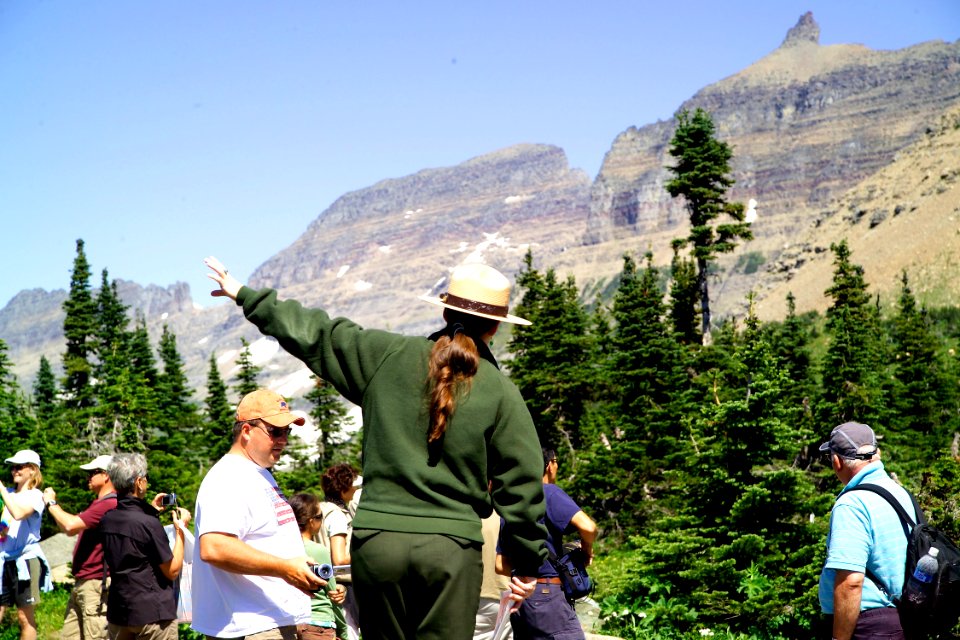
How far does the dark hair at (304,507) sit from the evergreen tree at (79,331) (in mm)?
56700

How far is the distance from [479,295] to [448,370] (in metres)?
0.41

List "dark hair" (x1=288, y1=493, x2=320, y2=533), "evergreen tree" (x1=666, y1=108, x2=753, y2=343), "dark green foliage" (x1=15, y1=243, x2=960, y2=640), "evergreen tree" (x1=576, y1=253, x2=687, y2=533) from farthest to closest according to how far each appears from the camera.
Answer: "evergreen tree" (x1=666, y1=108, x2=753, y2=343) < "evergreen tree" (x1=576, y1=253, x2=687, y2=533) < "dark green foliage" (x1=15, y1=243, x2=960, y2=640) < "dark hair" (x1=288, y1=493, x2=320, y2=533)

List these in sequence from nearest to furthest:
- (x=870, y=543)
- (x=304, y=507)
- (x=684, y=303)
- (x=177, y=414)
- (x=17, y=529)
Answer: (x=870, y=543) < (x=304, y=507) < (x=17, y=529) < (x=684, y=303) < (x=177, y=414)

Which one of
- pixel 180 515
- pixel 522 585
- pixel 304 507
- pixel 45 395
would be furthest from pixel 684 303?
pixel 45 395

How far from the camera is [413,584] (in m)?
3.75

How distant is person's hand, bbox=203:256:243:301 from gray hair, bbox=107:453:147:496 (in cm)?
273

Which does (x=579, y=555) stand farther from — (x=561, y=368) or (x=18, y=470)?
(x=561, y=368)

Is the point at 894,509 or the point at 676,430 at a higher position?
the point at 894,509

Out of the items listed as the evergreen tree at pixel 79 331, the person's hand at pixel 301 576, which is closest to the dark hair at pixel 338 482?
the person's hand at pixel 301 576

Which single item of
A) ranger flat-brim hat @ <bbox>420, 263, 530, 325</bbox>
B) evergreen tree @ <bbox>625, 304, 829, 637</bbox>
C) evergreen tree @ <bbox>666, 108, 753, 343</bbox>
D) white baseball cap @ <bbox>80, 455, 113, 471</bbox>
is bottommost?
evergreen tree @ <bbox>625, 304, 829, 637</bbox>

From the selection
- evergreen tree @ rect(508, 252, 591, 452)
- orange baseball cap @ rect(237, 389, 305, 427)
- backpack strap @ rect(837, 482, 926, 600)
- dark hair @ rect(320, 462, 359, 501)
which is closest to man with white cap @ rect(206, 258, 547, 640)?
orange baseball cap @ rect(237, 389, 305, 427)

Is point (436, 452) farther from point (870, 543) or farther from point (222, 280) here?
point (870, 543)

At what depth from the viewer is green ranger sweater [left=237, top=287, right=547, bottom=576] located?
12.6ft

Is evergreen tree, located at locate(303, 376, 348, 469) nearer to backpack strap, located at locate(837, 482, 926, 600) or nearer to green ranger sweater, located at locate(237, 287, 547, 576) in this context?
backpack strap, located at locate(837, 482, 926, 600)
